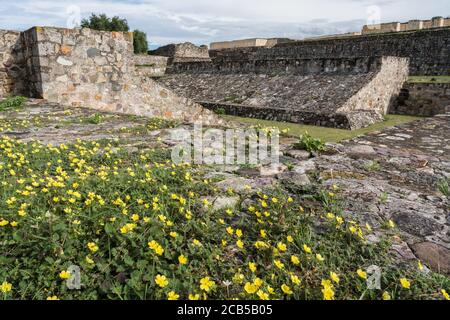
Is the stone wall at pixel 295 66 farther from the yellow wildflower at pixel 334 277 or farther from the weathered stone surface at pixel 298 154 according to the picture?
the yellow wildflower at pixel 334 277

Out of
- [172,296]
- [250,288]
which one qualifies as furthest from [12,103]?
[250,288]

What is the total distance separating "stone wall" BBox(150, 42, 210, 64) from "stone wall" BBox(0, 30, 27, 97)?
20411mm

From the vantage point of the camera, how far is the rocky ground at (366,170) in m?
2.53

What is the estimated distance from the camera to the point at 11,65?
8180 millimetres

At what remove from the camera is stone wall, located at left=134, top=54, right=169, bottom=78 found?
25.4 metres

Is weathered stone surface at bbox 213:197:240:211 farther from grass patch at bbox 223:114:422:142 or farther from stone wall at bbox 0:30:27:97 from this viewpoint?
stone wall at bbox 0:30:27:97

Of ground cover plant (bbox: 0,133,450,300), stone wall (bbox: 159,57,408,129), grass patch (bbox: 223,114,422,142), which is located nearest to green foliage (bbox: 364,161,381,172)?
ground cover plant (bbox: 0,133,450,300)

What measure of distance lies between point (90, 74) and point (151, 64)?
19.2m

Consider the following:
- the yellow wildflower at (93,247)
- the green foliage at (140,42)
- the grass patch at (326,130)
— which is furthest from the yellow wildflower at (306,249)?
the green foliage at (140,42)

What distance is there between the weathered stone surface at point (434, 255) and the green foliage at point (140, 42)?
4821cm

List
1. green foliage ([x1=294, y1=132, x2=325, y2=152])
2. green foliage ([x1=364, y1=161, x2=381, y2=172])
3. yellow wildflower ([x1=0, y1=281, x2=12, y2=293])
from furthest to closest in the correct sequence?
green foliage ([x1=294, y1=132, x2=325, y2=152])
green foliage ([x1=364, y1=161, x2=381, y2=172])
yellow wildflower ([x1=0, y1=281, x2=12, y2=293])

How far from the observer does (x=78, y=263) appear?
6.39 ft
